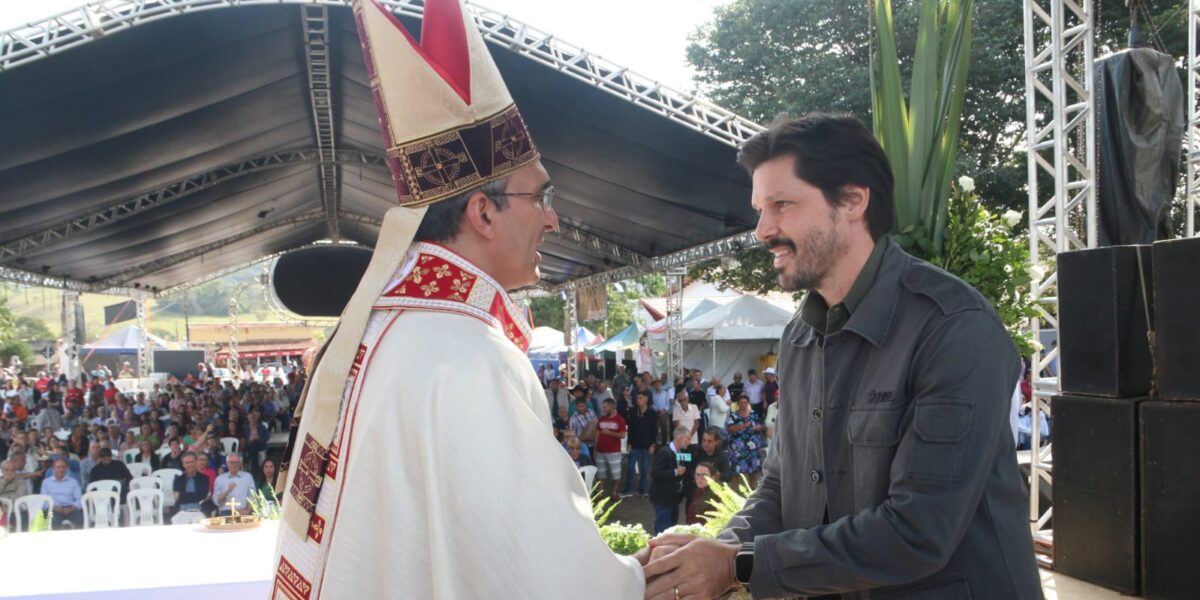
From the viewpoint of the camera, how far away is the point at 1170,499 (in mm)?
4152

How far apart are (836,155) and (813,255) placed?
21 cm

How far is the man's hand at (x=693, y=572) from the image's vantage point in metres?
1.80

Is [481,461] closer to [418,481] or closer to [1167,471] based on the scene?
[418,481]

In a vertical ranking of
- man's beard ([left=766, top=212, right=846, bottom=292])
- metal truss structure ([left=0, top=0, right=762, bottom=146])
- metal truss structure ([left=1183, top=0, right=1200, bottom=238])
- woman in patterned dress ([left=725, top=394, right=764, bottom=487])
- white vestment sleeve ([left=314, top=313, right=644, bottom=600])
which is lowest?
woman in patterned dress ([left=725, top=394, right=764, bottom=487])

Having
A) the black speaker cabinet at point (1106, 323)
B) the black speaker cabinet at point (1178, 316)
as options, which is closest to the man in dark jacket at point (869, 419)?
the black speaker cabinet at point (1178, 316)

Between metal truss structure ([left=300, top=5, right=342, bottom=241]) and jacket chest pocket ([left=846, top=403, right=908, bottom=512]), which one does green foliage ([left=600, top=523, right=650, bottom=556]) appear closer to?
jacket chest pocket ([left=846, top=403, right=908, bottom=512])

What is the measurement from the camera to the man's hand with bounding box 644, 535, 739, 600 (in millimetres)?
1802

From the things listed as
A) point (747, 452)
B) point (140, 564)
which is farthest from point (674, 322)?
point (140, 564)

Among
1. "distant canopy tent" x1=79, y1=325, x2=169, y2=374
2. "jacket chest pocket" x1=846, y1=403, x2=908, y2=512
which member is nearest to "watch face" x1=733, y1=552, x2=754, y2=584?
"jacket chest pocket" x1=846, y1=403, x2=908, y2=512

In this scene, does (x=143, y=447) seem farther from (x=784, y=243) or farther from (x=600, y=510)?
(x=784, y=243)

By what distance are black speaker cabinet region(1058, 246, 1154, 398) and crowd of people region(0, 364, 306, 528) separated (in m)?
4.52

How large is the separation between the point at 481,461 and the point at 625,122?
8858mm

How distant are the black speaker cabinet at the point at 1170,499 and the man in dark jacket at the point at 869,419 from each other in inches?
121

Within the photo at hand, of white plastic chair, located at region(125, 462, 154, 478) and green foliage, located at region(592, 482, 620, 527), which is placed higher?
green foliage, located at region(592, 482, 620, 527)
